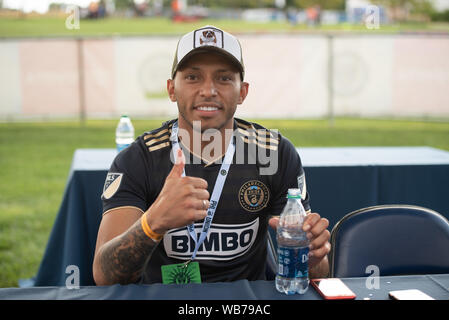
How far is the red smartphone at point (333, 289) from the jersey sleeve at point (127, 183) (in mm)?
796

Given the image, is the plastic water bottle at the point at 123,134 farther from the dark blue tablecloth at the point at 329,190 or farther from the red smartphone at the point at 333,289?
the red smartphone at the point at 333,289

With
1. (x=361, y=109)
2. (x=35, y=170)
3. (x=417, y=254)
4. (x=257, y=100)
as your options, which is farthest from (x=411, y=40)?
(x=417, y=254)

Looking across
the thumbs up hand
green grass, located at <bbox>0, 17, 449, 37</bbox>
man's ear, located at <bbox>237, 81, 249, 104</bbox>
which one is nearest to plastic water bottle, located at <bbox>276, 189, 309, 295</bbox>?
the thumbs up hand

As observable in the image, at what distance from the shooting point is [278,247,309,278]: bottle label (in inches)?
63.0

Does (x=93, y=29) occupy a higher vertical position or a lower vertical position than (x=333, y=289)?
higher

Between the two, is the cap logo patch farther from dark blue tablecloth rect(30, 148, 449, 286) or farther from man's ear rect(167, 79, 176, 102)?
dark blue tablecloth rect(30, 148, 449, 286)

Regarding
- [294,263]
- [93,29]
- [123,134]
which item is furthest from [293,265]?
[93,29]

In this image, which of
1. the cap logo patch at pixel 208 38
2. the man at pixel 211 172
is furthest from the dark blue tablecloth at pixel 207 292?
the cap logo patch at pixel 208 38

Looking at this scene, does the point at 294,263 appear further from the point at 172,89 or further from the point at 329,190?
the point at 329,190

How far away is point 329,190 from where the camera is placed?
3.61 meters

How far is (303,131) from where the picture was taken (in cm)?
1081

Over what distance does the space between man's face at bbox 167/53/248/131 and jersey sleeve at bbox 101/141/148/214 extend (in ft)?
0.94

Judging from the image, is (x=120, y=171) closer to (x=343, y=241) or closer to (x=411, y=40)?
(x=343, y=241)

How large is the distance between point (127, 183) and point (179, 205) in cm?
48
